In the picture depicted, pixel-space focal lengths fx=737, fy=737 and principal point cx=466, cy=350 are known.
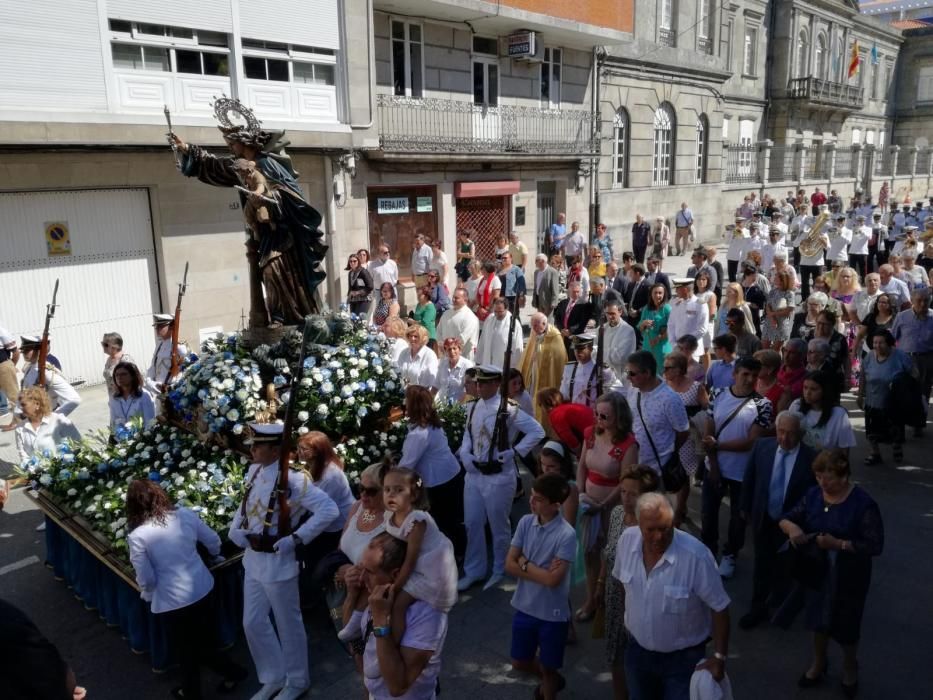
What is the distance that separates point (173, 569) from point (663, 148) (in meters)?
23.1

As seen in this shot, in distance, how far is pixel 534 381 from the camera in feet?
26.2

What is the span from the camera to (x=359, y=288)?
36.1 ft

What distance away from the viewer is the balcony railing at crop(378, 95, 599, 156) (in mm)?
15289

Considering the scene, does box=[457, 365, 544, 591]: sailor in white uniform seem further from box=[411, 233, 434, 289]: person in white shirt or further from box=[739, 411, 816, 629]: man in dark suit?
box=[411, 233, 434, 289]: person in white shirt

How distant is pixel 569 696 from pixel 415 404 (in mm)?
2215

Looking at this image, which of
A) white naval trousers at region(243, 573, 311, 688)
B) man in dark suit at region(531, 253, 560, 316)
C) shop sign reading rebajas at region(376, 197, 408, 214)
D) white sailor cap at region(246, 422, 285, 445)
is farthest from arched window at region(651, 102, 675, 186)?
white naval trousers at region(243, 573, 311, 688)

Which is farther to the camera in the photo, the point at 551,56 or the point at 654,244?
the point at 654,244

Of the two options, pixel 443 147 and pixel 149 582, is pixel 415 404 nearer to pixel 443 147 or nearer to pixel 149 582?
pixel 149 582

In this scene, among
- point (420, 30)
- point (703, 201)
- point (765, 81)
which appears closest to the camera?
point (420, 30)

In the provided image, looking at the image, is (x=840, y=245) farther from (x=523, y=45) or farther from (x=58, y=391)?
(x=58, y=391)

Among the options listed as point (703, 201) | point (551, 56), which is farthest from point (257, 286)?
point (703, 201)

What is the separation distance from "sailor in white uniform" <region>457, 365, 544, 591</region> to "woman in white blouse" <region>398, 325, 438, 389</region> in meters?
1.89

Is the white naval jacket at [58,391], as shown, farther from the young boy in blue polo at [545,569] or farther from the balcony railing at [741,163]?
the balcony railing at [741,163]

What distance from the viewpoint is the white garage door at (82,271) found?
34.6 feet
